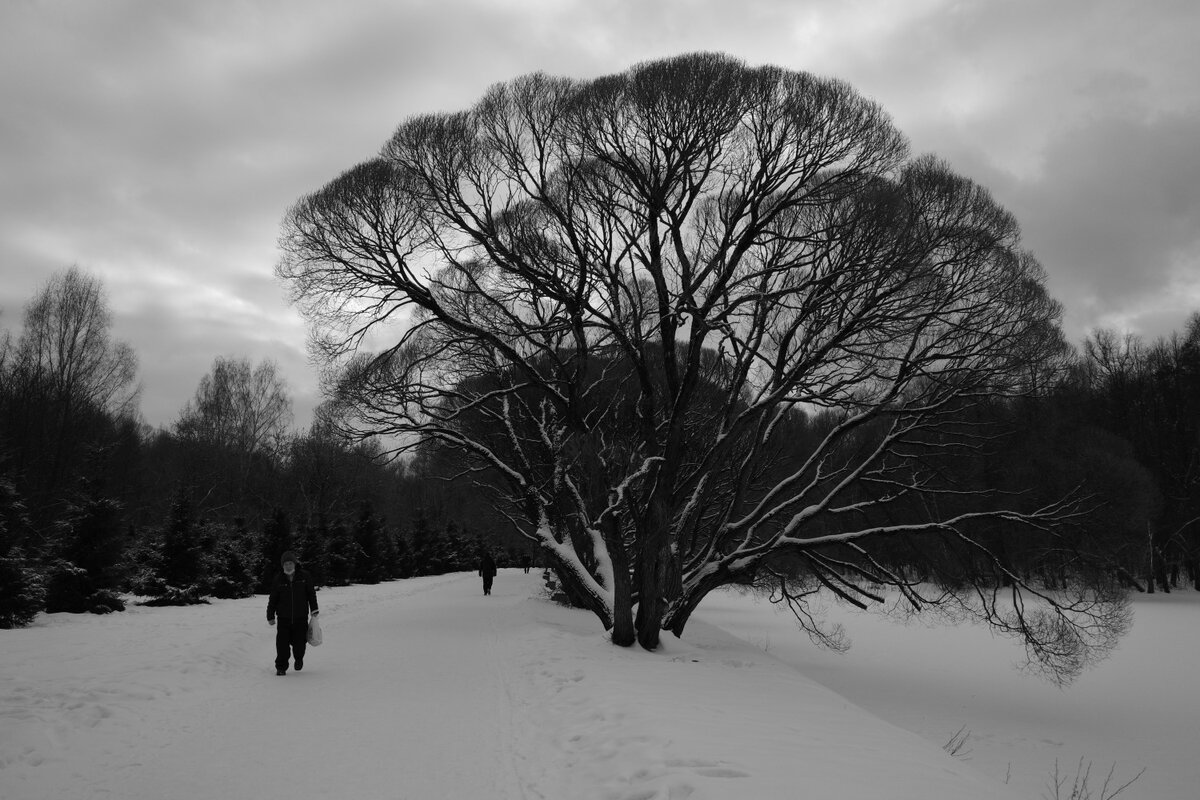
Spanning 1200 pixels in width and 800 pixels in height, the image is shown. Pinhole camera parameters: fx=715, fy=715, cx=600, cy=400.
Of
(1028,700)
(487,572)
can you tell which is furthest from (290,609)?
(487,572)

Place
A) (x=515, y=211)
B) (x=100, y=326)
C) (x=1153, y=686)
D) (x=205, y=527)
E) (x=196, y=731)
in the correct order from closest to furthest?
(x=196, y=731)
(x=515, y=211)
(x=1153, y=686)
(x=205, y=527)
(x=100, y=326)

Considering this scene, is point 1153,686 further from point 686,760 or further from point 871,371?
point 686,760

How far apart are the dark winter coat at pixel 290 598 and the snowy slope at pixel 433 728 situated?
0.80 metres

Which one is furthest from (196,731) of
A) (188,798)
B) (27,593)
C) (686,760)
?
(27,593)

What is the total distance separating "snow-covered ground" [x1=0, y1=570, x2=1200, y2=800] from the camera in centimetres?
511

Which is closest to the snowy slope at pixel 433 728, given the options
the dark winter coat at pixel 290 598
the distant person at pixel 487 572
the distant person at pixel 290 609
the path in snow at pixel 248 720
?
the path in snow at pixel 248 720

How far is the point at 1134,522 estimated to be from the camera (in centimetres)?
3372

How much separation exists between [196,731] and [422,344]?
484 inches

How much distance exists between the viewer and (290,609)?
9.45 meters

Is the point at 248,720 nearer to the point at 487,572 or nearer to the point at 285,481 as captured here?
the point at 487,572

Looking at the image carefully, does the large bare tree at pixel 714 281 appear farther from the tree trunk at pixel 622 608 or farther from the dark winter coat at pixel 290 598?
the dark winter coat at pixel 290 598

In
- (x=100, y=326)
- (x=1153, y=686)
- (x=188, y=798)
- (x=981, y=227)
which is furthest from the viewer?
(x=100, y=326)

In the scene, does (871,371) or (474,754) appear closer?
(474,754)

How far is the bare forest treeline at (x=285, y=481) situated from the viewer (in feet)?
52.0
